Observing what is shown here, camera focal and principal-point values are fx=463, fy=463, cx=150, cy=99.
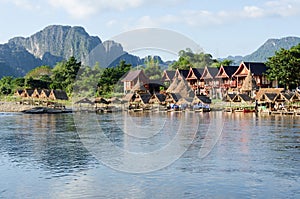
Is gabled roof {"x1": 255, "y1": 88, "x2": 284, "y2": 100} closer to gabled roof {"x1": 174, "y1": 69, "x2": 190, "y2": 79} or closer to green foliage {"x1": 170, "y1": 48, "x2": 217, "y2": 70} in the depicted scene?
gabled roof {"x1": 174, "y1": 69, "x2": 190, "y2": 79}

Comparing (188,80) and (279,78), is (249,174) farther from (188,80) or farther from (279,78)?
(188,80)

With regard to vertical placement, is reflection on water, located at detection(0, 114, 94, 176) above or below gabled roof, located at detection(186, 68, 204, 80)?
below

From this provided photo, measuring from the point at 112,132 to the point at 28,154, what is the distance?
879 cm

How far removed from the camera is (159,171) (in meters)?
15.2

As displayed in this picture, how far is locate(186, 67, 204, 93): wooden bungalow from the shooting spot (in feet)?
176

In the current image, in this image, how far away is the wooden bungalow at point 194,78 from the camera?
176 ft

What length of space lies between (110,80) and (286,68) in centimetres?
2485

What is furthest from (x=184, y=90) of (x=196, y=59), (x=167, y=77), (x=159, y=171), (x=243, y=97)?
(x=159, y=171)

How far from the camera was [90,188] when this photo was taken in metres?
13.0

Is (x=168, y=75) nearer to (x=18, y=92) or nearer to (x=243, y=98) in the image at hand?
(x=243, y=98)

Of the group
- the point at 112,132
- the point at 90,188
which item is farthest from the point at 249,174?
the point at 112,132

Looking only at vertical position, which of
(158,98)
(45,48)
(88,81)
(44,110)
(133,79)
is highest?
(45,48)

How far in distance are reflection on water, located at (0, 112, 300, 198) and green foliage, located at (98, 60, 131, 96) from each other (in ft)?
113

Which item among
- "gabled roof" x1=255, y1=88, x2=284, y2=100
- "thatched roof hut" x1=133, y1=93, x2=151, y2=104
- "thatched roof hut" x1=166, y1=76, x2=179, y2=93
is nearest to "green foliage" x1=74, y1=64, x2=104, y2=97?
"thatched roof hut" x1=133, y1=93, x2=151, y2=104
